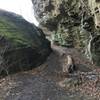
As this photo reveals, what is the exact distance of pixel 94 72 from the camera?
18094mm

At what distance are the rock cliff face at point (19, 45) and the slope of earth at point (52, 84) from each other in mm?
843

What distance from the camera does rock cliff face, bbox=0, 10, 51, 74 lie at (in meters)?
18.5

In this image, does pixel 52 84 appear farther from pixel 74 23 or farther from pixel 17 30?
pixel 74 23

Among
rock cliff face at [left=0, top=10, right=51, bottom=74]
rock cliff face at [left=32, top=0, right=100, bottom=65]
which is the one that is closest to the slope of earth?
rock cliff face at [left=0, top=10, right=51, bottom=74]

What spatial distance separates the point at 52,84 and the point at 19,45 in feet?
16.3

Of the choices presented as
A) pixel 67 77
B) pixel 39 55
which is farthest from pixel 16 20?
pixel 67 77

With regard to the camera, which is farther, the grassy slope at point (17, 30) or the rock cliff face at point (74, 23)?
the rock cliff face at point (74, 23)

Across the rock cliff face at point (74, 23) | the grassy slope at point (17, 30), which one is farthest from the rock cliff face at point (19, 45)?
the rock cliff face at point (74, 23)

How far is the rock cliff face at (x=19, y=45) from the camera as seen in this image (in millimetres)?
18453

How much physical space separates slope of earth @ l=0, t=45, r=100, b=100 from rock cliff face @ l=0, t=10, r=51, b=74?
843 mm

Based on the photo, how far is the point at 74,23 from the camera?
24.6 m

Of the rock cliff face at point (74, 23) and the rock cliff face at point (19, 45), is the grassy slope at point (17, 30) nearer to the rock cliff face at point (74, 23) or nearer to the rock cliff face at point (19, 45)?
the rock cliff face at point (19, 45)

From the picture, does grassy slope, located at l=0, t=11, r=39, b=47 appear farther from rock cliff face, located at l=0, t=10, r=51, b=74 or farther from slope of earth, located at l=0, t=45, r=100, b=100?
slope of earth, located at l=0, t=45, r=100, b=100

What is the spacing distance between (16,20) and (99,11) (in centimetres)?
869
